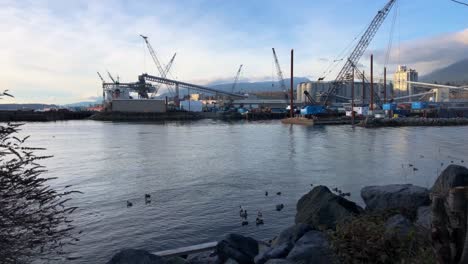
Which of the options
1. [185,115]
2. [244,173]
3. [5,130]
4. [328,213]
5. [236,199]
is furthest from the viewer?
[185,115]

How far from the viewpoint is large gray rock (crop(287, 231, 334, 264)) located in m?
5.64

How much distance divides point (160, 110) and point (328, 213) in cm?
10032

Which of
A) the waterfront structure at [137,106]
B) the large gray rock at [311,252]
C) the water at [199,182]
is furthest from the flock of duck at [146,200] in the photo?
the waterfront structure at [137,106]

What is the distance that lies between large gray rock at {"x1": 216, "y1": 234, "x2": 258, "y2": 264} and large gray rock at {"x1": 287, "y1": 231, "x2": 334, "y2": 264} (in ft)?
3.32

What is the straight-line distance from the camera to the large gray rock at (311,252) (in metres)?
5.64

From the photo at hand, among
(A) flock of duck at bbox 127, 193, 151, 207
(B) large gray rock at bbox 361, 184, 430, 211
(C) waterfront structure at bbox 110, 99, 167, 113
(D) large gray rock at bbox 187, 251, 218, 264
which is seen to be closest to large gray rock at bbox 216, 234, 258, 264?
(D) large gray rock at bbox 187, 251, 218, 264

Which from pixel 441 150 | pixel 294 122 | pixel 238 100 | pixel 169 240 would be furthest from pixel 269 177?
pixel 238 100

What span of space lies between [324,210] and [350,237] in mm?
4341

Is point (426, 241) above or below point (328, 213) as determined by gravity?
above

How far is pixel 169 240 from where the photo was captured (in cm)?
934

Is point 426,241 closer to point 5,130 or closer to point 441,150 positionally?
point 5,130

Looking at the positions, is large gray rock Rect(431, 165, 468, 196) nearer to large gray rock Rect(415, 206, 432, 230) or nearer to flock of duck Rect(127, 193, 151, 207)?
large gray rock Rect(415, 206, 432, 230)

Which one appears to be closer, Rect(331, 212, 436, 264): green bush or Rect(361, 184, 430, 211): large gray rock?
Rect(331, 212, 436, 264): green bush

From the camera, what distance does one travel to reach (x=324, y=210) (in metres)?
8.46
